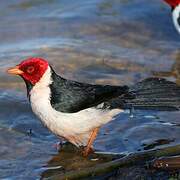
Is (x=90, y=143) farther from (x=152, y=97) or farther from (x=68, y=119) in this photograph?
(x=152, y=97)

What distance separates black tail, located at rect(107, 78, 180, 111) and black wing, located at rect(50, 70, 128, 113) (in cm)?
10

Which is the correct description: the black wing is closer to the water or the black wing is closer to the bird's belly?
the bird's belly

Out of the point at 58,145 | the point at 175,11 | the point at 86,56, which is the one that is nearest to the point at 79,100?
the point at 58,145

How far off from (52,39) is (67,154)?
4132 mm

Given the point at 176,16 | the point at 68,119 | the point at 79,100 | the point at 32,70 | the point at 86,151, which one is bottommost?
the point at 176,16

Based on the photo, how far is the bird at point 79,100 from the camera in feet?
20.6

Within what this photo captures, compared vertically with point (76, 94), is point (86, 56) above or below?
below

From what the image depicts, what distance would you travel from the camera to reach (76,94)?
641cm

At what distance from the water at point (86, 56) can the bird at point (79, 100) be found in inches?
14.1

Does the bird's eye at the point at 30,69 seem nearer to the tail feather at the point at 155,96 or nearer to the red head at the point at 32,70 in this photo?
the red head at the point at 32,70

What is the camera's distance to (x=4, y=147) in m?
6.83

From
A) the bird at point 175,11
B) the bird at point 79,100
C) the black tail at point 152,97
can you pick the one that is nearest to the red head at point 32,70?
the bird at point 79,100

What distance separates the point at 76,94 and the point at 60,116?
30cm

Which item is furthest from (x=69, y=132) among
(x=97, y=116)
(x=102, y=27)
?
(x=102, y=27)
